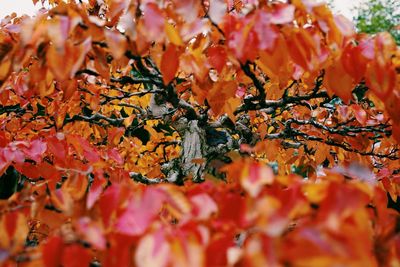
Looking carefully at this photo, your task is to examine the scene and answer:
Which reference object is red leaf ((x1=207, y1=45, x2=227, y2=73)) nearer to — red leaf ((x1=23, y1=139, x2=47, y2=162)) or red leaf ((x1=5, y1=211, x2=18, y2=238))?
red leaf ((x1=5, y1=211, x2=18, y2=238))

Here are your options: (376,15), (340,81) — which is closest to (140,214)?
(340,81)

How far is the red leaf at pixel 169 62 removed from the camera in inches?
42.8

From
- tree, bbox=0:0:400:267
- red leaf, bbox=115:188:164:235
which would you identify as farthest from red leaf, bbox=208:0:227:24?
red leaf, bbox=115:188:164:235

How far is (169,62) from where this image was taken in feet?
3.58

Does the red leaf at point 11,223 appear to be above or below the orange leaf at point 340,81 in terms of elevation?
below

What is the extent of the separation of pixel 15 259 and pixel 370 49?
983mm

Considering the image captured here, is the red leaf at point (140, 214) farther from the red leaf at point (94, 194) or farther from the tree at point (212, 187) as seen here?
the red leaf at point (94, 194)

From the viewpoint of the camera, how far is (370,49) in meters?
1.11

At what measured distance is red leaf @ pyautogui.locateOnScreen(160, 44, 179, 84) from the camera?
109cm

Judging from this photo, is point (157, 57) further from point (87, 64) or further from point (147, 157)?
point (147, 157)

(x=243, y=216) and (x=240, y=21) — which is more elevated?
(x=240, y=21)

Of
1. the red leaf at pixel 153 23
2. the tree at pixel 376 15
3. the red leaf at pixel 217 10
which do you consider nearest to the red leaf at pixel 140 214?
the red leaf at pixel 153 23

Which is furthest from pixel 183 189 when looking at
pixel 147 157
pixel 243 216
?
pixel 147 157

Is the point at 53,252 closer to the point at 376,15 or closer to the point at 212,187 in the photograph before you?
the point at 212,187
